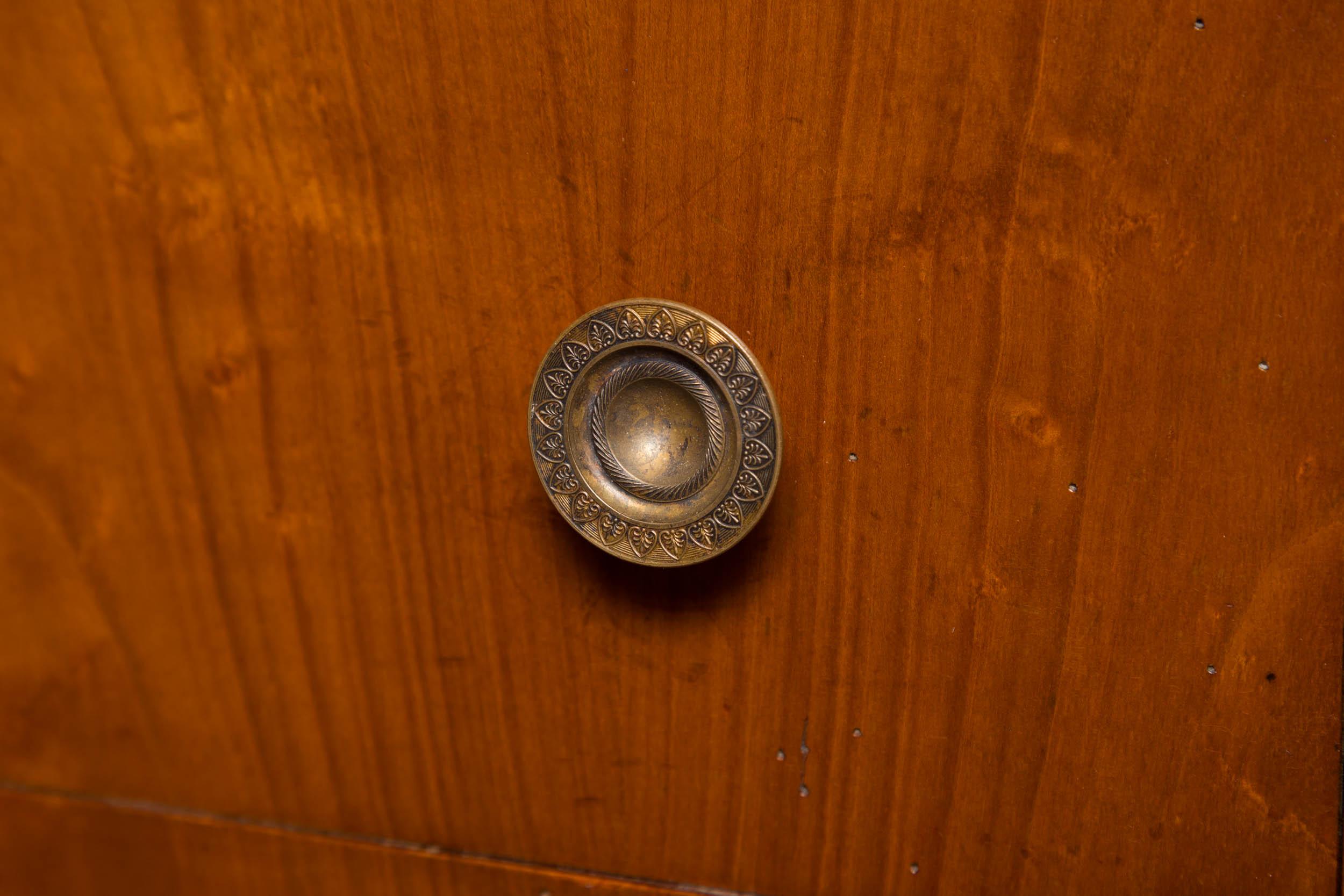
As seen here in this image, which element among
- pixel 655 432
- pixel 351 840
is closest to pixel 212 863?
pixel 351 840

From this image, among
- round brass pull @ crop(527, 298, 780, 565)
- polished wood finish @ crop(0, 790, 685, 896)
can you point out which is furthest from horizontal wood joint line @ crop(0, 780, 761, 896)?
round brass pull @ crop(527, 298, 780, 565)

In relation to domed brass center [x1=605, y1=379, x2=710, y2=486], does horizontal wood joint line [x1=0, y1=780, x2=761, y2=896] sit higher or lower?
lower

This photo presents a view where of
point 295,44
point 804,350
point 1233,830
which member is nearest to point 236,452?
point 295,44

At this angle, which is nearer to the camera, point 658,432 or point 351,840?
point 658,432

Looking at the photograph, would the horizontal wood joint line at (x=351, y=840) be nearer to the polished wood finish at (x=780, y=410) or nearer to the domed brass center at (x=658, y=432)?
the polished wood finish at (x=780, y=410)

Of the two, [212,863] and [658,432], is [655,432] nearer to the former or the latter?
[658,432]

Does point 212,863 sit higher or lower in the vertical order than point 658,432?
lower

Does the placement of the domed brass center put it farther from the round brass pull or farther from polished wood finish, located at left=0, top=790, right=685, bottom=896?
polished wood finish, located at left=0, top=790, right=685, bottom=896
